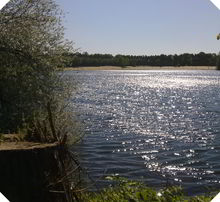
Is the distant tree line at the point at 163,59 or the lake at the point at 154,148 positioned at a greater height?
the distant tree line at the point at 163,59

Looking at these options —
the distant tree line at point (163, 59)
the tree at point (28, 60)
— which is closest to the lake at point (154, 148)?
the tree at point (28, 60)

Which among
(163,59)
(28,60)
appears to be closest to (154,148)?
(28,60)

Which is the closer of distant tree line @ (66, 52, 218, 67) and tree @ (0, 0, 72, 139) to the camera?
tree @ (0, 0, 72, 139)

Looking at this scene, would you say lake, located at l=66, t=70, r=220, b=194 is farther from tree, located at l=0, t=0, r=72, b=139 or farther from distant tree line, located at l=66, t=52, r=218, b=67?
distant tree line, located at l=66, t=52, r=218, b=67

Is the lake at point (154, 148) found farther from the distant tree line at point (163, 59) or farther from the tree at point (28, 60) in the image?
the distant tree line at point (163, 59)

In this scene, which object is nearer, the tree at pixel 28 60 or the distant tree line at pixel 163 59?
the tree at pixel 28 60

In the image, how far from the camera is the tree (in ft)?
43.8

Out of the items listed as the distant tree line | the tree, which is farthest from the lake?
the distant tree line

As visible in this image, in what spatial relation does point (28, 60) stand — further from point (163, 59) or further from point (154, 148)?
point (163, 59)

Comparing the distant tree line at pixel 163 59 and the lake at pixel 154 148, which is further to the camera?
the distant tree line at pixel 163 59

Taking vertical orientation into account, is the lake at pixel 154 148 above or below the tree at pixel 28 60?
below

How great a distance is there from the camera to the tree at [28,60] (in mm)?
13336

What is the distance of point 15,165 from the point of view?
22.7 ft

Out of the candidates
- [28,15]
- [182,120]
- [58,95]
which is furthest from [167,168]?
[182,120]
